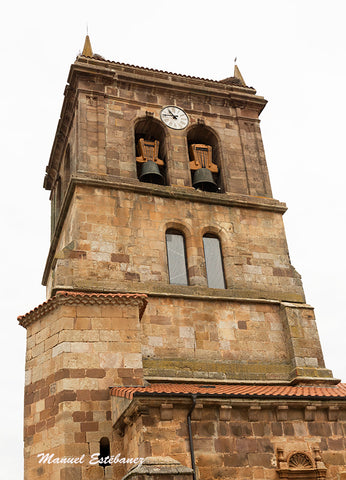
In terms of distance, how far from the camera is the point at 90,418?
40.3 feet

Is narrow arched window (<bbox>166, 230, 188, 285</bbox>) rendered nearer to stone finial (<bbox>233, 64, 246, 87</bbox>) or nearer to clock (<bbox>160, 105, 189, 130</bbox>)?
clock (<bbox>160, 105, 189, 130</bbox>)

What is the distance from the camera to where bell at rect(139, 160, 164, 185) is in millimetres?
18156

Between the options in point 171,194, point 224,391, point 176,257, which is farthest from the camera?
point 171,194

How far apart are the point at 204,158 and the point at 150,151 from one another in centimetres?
188

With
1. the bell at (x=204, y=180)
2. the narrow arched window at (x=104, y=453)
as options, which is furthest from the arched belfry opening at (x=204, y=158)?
the narrow arched window at (x=104, y=453)

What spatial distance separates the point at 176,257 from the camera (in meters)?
16.9

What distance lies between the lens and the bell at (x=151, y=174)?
1816cm

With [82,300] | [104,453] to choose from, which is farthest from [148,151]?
[104,453]

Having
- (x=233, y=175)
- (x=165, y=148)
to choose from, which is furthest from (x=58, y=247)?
(x=233, y=175)

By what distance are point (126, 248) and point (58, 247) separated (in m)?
3.91

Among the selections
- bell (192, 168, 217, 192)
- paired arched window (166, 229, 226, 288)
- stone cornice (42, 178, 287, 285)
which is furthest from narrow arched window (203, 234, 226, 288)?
bell (192, 168, 217, 192)

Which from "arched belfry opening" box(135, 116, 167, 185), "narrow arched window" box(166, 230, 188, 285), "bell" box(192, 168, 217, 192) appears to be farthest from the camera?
"bell" box(192, 168, 217, 192)

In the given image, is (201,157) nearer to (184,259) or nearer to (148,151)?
(148,151)

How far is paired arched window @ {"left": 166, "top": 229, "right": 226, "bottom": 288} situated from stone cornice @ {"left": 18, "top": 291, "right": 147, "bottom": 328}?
2.59 m
